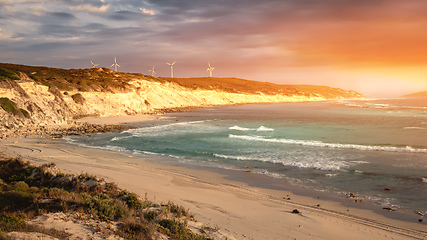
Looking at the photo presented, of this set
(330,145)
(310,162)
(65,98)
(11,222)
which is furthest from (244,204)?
(65,98)

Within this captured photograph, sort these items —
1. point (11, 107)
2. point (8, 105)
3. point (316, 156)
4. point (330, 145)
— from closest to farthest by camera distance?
point (316, 156) → point (330, 145) → point (8, 105) → point (11, 107)

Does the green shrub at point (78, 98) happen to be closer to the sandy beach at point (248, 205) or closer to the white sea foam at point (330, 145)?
the white sea foam at point (330, 145)

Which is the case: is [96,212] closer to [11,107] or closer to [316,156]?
[316,156]

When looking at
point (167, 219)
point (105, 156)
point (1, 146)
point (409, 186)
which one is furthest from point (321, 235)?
point (1, 146)

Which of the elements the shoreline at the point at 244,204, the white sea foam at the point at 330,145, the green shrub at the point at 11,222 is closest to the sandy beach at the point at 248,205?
the shoreline at the point at 244,204

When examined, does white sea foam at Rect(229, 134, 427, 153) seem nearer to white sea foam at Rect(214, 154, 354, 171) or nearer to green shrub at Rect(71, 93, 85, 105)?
white sea foam at Rect(214, 154, 354, 171)

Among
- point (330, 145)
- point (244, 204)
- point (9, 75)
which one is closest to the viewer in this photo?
point (244, 204)

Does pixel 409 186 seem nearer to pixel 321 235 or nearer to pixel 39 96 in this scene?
pixel 321 235
